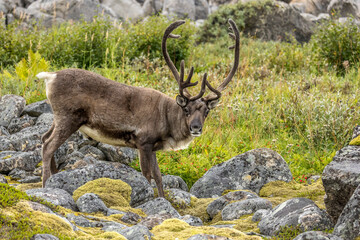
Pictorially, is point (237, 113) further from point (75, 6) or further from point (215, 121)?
point (75, 6)

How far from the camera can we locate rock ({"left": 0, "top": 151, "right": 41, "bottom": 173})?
27.7 feet

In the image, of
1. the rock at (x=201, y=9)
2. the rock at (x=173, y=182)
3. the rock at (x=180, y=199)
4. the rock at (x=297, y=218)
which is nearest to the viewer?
the rock at (x=297, y=218)

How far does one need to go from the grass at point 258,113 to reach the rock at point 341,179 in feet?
10.8

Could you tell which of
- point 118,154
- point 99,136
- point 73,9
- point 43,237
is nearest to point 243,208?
point 99,136

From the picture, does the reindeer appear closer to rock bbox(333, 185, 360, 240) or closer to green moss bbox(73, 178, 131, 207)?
green moss bbox(73, 178, 131, 207)

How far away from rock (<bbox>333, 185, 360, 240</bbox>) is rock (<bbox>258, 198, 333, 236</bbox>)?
0.38 meters

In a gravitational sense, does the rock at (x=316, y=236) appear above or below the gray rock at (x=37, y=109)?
above

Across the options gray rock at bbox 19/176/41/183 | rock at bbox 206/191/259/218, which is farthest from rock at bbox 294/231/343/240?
gray rock at bbox 19/176/41/183

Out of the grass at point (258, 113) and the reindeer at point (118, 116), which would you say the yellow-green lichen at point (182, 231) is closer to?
the reindeer at point (118, 116)

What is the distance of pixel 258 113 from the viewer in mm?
10625

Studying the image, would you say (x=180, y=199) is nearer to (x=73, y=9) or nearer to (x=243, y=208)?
(x=243, y=208)

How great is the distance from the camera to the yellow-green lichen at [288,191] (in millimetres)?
6939

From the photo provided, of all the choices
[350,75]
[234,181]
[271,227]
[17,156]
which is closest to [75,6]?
[350,75]

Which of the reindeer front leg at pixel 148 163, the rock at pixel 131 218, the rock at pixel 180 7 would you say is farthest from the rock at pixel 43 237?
the rock at pixel 180 7
